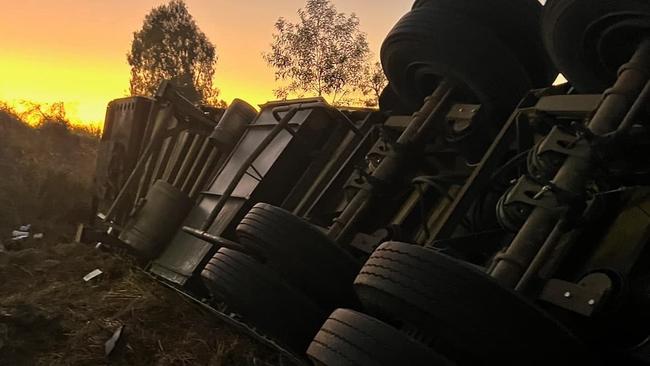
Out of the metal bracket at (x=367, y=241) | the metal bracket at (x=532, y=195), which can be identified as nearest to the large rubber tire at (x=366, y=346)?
the metal bracket at (x=532, y=195)

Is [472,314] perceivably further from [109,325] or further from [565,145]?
[109,325]

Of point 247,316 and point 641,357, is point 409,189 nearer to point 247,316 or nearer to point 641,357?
point 247,316

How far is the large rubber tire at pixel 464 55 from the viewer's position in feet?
12.5

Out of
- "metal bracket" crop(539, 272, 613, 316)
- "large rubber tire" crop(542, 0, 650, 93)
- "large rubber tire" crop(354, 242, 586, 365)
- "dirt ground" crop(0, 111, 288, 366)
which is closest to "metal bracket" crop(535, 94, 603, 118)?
"large rubber tire" crop(542, 0, 650, 93)

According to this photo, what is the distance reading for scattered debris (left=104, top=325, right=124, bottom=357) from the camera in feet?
14.1

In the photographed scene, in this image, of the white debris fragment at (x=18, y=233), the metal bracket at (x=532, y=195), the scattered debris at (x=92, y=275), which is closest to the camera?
the metal bracket at (x=532, y=195)

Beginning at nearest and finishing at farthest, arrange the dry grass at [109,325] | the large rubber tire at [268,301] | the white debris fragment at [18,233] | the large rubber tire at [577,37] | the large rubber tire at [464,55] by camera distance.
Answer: the large rubber tire at [577,37] → the large rubber tire at [268,301] → the large rubber tire at [464,55] → the dry grass at [109,325] → the white debris fragment at [18,233]

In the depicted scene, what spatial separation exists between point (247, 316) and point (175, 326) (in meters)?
1.65

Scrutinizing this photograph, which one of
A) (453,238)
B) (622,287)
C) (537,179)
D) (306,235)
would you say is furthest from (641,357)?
(306,235)

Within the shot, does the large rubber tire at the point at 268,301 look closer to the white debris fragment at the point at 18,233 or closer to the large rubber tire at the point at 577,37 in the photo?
the large rubber tire at the point at 577,37

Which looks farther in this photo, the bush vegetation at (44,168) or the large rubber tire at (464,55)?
the bush vegetation at (44,168)

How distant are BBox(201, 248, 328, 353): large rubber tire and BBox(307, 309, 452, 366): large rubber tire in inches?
35.3

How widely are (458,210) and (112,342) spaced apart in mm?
2589

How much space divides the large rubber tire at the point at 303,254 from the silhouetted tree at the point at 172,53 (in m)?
23.6
